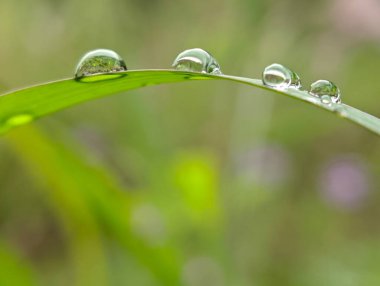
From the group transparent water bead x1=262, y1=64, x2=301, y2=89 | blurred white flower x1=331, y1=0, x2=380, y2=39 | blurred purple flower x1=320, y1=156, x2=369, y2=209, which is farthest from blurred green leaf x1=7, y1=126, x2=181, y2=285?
blurred white flower x1=331, y1=0, x2=380, y2=39

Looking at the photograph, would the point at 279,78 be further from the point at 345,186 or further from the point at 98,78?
the point at 345,186

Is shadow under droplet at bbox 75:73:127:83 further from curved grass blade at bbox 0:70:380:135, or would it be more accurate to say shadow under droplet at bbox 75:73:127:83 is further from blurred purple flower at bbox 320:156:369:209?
blurred purple flower at bbox 320:156:369:209

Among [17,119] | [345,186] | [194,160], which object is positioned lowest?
[345,186]

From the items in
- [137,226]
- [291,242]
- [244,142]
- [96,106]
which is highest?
[137,226]

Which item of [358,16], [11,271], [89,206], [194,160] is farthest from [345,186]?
[11,271]

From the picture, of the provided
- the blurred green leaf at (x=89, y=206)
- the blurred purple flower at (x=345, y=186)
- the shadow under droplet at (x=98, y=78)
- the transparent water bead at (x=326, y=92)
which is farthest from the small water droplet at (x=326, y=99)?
the blurred purple flower at (x=345, y=186)

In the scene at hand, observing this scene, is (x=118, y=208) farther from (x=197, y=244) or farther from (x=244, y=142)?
(x=244, y=142)

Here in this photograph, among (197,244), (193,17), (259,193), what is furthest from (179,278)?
(193,17)
